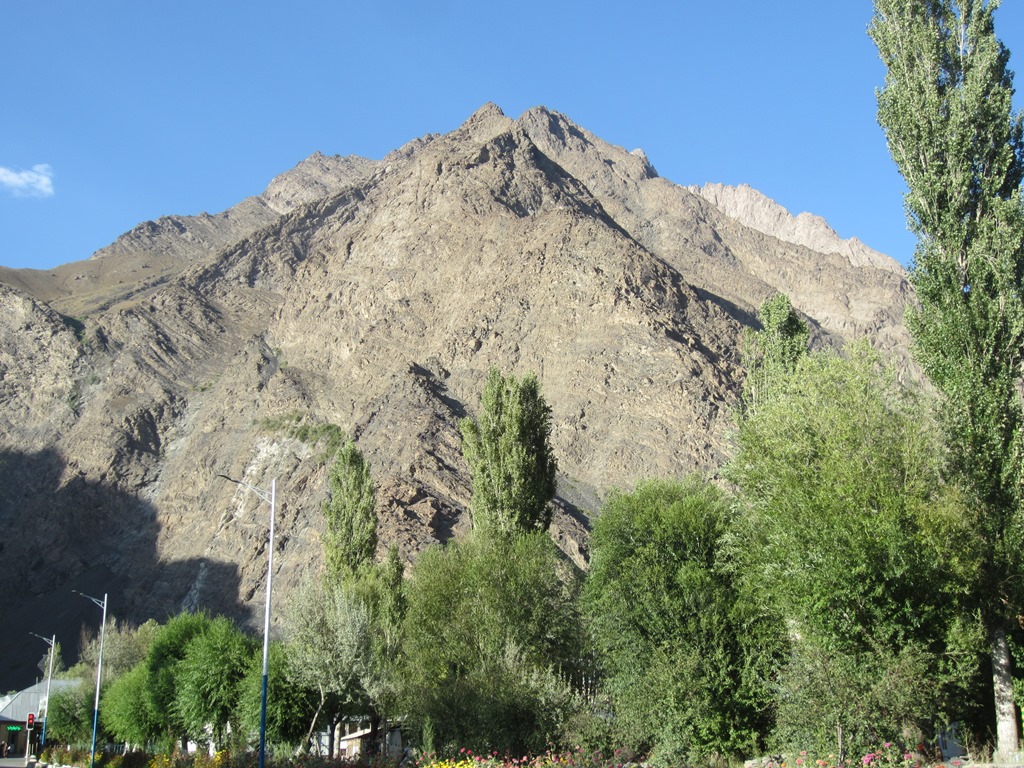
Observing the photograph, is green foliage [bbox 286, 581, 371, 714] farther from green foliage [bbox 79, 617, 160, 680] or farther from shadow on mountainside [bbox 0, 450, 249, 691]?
shadow on mountainside [bbox 0, 450, 249, 691]

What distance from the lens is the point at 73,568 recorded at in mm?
132500

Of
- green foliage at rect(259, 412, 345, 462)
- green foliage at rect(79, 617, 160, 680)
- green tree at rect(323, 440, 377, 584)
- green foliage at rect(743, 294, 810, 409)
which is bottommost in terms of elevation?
green foliage at rect(79, 617, 160, 680)

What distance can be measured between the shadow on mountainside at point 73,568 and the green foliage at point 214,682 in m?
60.8

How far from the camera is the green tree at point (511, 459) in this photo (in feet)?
148

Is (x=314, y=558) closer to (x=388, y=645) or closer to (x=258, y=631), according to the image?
(x=258, y=631)

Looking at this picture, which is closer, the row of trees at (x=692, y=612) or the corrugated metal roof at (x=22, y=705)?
the row of trees at (x=692, y=612)

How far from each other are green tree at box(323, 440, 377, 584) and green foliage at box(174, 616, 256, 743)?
6.35 m

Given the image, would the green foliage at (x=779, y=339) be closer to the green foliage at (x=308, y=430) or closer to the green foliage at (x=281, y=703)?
the green foliage at (x=281, y=703)

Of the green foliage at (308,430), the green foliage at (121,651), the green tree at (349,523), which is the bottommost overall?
the green foliage at (121,651)

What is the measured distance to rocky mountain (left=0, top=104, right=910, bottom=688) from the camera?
118m

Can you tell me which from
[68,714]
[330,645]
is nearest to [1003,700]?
[330,645]

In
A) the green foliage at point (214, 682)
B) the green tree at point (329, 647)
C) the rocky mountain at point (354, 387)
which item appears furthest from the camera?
the rocky mountain at point (354, 387)

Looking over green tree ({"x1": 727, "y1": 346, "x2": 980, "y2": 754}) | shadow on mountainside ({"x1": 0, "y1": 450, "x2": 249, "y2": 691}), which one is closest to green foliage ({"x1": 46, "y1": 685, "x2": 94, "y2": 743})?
shadow on mountainside ({"x1": 0, "y1": 450, "x2": 249, "y2": 691})

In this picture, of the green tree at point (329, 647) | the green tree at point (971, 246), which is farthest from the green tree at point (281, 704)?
the green tree at point (971, 246)
